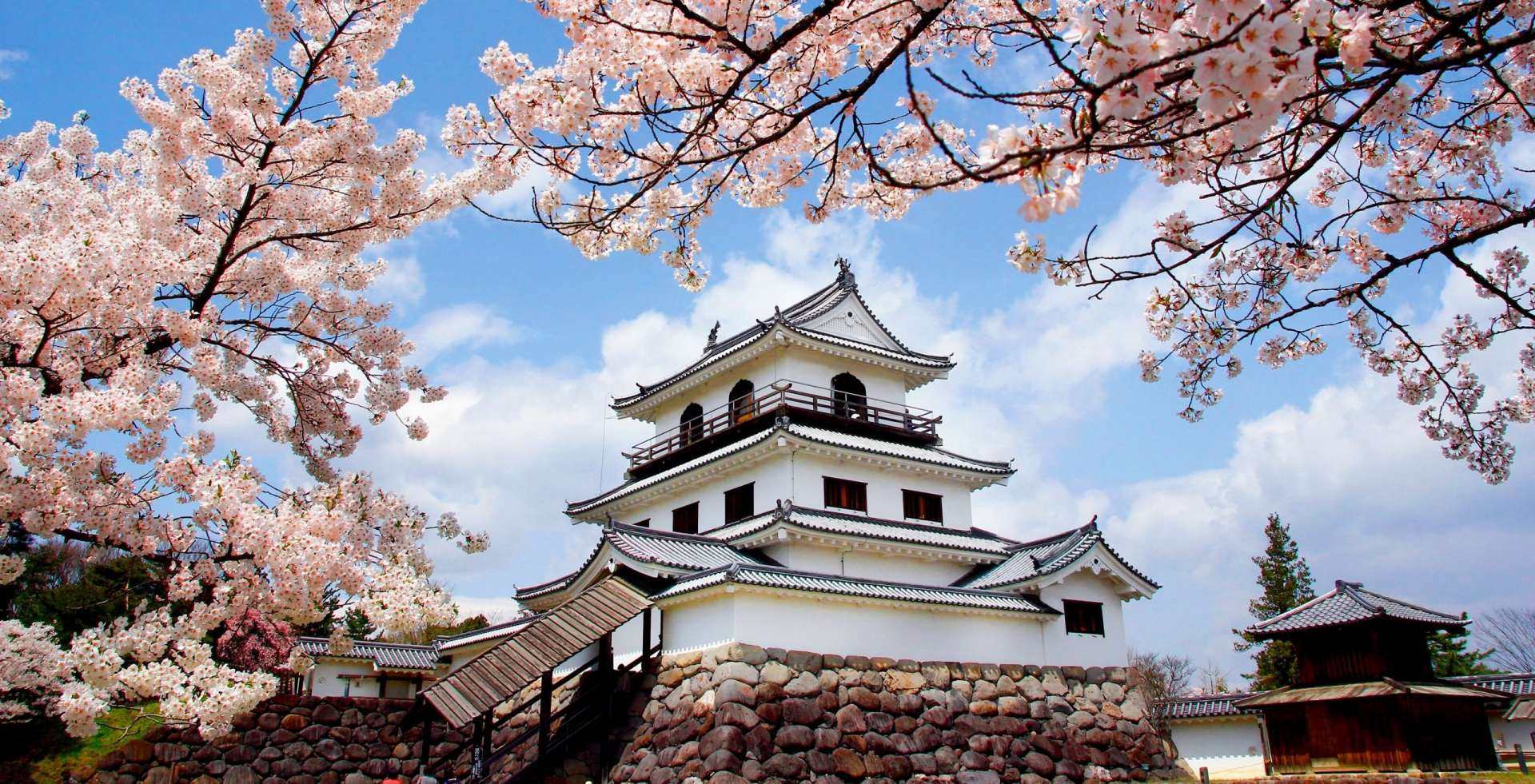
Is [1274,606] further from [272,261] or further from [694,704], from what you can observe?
[272,261]

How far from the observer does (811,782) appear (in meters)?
12.1

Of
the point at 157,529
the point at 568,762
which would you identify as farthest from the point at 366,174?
the point at 568,762

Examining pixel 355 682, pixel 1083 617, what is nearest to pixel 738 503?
pixel 1083 617

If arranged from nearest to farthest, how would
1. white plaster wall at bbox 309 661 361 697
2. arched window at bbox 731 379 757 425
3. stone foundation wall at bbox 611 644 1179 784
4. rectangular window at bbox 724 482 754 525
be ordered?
stone foundation wall at bbox 611 644 1179 784, rectangular window at bbox 724 482 754 525, arched window at bbox 731 379 757 425, white plaster wall at bbox 309 661 361 697

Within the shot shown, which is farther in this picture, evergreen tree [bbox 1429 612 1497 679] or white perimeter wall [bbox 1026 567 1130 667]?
evergreen tree [bbox 1429 612 1497 679]

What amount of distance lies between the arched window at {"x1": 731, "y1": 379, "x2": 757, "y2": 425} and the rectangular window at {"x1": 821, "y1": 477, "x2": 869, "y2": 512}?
2.36m

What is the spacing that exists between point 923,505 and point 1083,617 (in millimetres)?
3951

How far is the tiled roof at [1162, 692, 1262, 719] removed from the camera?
2420 cm

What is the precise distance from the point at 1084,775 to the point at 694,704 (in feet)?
22.3

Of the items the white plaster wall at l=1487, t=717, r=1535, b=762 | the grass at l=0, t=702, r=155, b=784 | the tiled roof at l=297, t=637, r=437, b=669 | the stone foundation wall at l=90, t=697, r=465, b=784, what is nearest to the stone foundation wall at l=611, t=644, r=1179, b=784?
the stone foundation wall at l=90, t=697, r=465, b=784

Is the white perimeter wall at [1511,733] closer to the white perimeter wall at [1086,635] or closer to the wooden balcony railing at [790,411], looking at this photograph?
the white perimeter wall at [1086,635]

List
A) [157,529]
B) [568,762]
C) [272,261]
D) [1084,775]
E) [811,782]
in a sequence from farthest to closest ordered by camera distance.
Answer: [1084,775]
[568,762]
[811,782]
[272,261]
[157,529]

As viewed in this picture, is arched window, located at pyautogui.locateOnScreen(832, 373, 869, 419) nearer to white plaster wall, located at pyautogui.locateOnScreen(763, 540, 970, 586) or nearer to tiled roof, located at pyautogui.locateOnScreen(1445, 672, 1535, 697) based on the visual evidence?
white plaster wall, located at pyautogui.locateOnScreen(763, 540, 970, 586)

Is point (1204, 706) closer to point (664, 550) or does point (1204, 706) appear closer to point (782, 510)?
point (782, 510)
